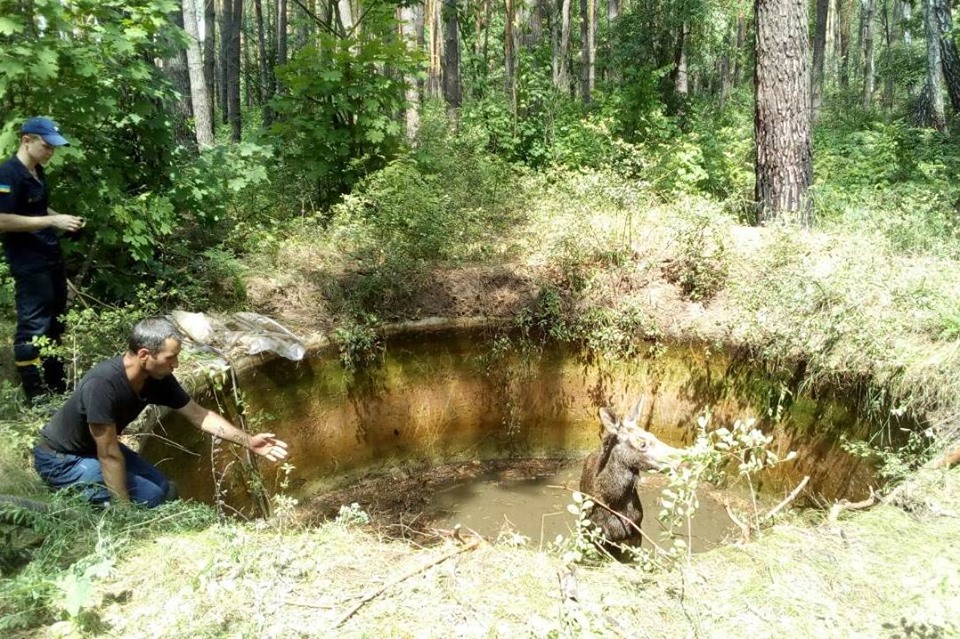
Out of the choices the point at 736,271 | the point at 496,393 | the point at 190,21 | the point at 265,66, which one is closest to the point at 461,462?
the point at 496,393

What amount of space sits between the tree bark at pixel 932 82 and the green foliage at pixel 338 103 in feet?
27.9

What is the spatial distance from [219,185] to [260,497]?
114 inches

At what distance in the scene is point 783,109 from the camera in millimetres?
6770

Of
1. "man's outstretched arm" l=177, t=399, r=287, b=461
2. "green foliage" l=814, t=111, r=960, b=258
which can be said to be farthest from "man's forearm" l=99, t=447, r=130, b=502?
"green foliage" l=814, t=111, r=960, b=258

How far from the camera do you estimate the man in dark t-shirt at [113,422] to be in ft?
10.1

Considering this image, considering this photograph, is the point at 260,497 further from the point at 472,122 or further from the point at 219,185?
the point at 472,122

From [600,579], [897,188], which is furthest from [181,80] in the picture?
[897,188]

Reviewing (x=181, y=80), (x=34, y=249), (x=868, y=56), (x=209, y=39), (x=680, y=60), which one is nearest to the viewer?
Answer: (x=34, y=249)

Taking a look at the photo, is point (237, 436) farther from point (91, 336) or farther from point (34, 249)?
point (34, 249)

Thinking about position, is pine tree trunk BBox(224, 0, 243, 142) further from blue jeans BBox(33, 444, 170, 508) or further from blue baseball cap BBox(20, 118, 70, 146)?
blue jeans BBox(33, 444, 170, 508)

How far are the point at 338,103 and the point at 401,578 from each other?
5.95 meters

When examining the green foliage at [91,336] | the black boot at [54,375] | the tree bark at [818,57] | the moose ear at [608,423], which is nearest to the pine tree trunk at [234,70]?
the green foliage at [91,336]

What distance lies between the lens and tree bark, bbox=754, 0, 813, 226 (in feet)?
21.7

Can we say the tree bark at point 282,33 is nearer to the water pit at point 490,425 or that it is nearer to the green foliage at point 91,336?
the water pit at point 490,425
